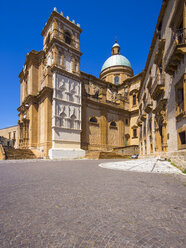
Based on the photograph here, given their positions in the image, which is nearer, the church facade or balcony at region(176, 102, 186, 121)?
balcony at region(176, 102, 186, 121)

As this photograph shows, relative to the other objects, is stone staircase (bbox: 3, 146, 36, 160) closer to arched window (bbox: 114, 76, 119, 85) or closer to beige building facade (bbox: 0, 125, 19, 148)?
beige building facade (bbox: 0, 125, 19, 148)

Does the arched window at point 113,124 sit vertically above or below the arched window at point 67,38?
below

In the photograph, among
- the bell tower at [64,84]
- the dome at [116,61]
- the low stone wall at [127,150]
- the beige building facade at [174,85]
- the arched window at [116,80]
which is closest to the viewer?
the beige building facade at [174,85]

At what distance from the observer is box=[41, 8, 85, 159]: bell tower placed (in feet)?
81.2

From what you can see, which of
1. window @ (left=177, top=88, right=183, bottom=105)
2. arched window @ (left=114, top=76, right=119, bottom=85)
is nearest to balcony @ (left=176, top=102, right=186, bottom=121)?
window @ (left=177, top=88, right=183, bottom=105)

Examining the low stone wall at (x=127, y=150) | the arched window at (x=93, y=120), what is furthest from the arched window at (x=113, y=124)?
the low stone wall at (x=127, y=150)

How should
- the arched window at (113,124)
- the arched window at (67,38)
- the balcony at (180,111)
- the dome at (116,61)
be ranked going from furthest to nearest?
the dome at (116,61) → the arched window at (113,124) → the arched window at (67,38) → the balcony at (180,111)

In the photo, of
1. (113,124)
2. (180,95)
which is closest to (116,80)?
(113,124)

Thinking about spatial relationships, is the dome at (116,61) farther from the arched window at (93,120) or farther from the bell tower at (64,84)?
the arched window at (93,120)

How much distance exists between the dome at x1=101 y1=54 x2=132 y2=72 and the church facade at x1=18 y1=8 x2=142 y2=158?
10849 millimetres

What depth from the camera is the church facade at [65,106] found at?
24984mm

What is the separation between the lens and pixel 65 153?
24.6 metres

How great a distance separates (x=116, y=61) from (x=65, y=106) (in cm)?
2639

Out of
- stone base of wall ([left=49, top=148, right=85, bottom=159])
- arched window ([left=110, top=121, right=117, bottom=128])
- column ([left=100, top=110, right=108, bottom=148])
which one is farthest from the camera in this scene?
arched window ([left=110, top=121, right=117, bottom=128])
